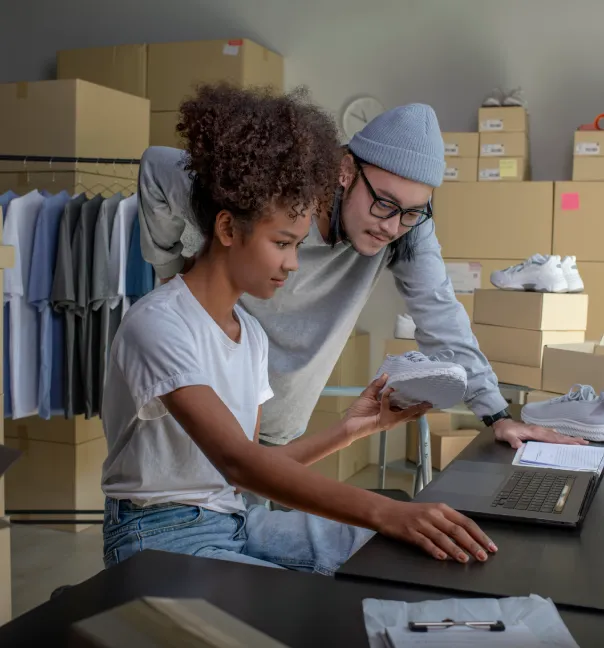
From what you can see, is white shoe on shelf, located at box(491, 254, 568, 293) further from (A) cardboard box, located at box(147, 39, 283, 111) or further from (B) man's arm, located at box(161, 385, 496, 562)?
(B) man's arm, located at box(161, 385, 496, 562)

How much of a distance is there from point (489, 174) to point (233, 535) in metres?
3.26

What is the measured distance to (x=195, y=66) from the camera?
4.50 m

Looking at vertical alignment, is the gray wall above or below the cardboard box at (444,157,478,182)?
above

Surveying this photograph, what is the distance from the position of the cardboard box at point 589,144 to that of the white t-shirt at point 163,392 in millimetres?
3126

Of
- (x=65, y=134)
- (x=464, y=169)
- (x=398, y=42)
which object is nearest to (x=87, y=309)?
(x=65, y=134)

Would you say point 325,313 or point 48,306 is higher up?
point 325,313

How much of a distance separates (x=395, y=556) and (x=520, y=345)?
82.3 inches

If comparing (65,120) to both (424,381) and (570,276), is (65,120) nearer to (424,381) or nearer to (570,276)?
(570,276)

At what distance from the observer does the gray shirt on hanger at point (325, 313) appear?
1.84m

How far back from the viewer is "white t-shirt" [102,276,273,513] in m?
1.16

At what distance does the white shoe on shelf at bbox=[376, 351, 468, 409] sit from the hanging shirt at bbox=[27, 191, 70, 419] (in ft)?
6.48

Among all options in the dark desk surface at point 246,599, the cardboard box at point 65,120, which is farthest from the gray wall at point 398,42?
the dark desk surface at point 246,599

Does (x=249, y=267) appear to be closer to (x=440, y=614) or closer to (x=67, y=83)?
(x=440, y=614)

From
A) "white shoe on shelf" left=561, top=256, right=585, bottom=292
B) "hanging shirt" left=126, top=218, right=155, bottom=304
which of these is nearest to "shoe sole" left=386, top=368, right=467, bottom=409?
"white shoe on shelf" left=561, top=256, right=585, bottom=292
